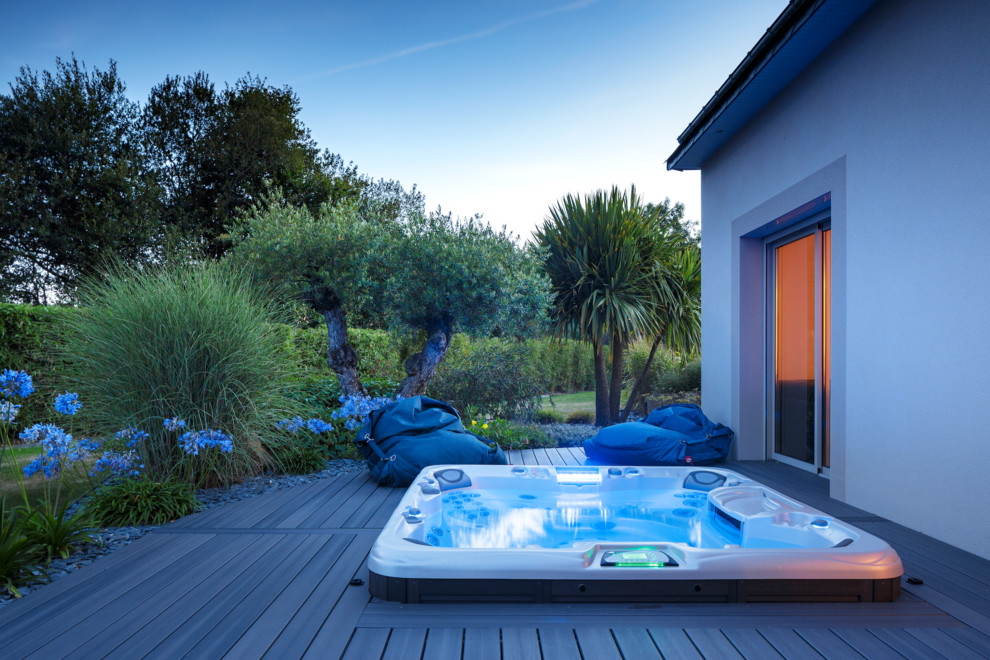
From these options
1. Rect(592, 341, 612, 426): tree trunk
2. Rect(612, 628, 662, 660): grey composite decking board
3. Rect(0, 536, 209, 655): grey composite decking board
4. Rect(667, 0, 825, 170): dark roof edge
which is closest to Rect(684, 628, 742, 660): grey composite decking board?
Rect(612, 628, 662, 660): grey composite decking board

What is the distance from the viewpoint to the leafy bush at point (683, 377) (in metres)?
8.73

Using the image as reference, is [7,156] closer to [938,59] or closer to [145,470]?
[145,470]

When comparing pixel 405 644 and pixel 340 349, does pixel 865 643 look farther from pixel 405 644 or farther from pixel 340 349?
pixel 340 349

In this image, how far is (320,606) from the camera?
6.43 ft

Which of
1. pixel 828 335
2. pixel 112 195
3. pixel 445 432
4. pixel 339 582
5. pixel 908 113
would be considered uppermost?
pixel 112 195

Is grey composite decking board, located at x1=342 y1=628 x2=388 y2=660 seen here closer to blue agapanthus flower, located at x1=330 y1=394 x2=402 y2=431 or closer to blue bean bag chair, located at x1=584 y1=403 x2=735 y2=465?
blue agapanthus flower, located at x1=330 y1=394 x2=402 y2=431

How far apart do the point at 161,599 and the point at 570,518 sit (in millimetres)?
2096

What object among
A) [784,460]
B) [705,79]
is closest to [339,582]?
[784,460]

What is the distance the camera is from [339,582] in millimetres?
2184

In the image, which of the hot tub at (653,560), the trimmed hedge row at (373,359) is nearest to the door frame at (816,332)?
the hot tub at (653,560)

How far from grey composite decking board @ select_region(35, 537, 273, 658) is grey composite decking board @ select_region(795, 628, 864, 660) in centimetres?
206

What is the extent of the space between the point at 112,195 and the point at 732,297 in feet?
31.5

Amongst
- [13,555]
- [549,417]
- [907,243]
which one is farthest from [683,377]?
[13,555]

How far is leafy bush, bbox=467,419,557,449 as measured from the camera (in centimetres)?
550
